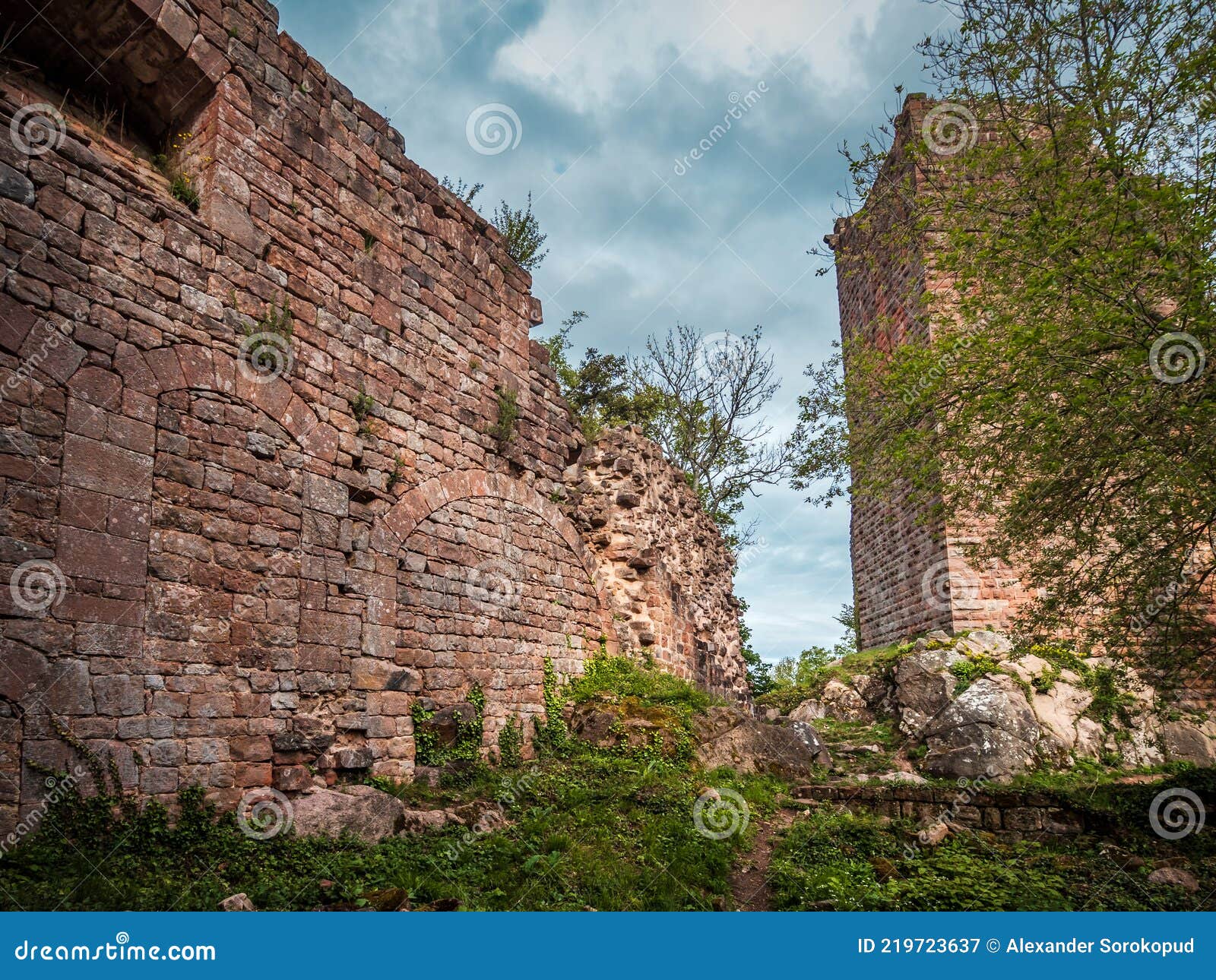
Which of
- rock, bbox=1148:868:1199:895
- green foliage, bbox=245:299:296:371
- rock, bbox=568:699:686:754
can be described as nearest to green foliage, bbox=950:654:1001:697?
rock, bbox=568:699:686:754

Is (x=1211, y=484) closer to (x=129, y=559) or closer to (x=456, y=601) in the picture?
(x=456, y=601)

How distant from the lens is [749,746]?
9.68 metres

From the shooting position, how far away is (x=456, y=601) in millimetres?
8133

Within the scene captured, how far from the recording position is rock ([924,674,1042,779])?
10344 mm

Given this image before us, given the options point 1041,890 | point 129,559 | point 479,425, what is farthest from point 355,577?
point 1041,890

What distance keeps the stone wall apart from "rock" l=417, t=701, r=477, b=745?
→ 0.15 meters

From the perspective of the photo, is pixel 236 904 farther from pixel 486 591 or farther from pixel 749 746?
pixel 749 746

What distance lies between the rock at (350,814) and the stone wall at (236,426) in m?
0.23

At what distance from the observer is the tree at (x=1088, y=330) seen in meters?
6.24

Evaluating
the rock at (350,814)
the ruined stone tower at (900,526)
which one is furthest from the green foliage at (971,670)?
the rock at (350,814)

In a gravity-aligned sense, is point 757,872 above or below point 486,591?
below

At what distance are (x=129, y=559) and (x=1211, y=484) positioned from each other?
26.2ft

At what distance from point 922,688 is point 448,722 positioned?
747 cm

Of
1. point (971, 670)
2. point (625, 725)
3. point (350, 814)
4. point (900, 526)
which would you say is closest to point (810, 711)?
point (971, 670)
